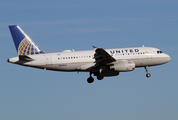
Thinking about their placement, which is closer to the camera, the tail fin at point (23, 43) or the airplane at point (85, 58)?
the airplane at point (85, 58)

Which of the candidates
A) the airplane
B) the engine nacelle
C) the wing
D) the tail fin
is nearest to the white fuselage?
Answer: the airplane

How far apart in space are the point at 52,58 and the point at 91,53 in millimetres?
7130

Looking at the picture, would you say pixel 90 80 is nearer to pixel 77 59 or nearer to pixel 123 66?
pixel 77 59

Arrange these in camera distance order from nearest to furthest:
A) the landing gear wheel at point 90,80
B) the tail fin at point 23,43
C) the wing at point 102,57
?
the wing at point 102,57 < the tail fin at point 23,43 < the landing gear wheel at point 90,80

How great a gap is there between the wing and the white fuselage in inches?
65.8

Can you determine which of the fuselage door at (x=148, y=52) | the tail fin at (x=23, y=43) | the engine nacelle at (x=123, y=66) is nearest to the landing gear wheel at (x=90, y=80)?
the engine nacelle at (x=123, y=66)

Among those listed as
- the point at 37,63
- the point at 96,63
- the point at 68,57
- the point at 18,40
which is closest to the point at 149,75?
the point at 96,63

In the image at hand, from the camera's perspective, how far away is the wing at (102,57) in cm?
5568

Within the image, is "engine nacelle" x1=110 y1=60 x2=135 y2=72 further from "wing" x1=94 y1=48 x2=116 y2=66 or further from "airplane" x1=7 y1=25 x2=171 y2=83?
"wing" x1=94 y1=48 x2=116 y2=66

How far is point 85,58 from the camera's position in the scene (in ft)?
195

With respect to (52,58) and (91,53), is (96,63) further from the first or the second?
(52,58)

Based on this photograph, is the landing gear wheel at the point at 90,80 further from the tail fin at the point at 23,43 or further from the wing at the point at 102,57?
the tail fin at the point at 23,43

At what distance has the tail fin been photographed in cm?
6038

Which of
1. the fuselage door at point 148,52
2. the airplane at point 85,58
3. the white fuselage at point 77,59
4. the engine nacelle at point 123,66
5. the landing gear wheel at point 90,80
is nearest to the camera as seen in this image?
the engine nacelle at point 123,66
